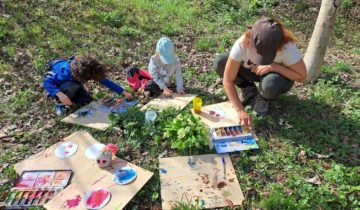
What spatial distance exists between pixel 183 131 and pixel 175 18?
3.65m

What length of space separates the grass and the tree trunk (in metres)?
0.22

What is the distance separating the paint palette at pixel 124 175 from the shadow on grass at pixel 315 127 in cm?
147

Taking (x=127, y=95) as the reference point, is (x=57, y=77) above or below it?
above

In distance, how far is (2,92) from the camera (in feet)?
15.3

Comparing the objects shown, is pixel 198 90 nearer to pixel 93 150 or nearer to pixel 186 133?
pixel 186 133

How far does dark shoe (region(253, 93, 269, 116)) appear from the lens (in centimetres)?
400

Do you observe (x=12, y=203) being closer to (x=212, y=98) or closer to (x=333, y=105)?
→ (x=212, y=98)

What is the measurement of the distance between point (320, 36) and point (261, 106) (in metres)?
1.25

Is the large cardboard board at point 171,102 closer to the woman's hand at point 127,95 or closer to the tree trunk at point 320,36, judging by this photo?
the woman's hand at point 127,95

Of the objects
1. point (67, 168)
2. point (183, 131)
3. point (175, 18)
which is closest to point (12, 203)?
point (67, 168)

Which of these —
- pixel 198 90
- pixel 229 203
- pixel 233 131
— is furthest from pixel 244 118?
pixel 198 90

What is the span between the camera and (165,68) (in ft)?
14.7

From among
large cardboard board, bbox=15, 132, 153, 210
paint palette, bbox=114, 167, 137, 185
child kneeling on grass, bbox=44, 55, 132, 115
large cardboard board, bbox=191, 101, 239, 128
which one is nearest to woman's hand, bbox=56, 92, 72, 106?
child kneeling on grass, bbox=44, 55, 132, 115

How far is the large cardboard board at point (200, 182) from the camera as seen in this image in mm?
3078
